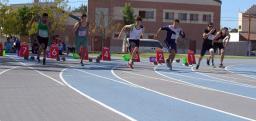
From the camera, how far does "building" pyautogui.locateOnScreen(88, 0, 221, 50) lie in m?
86.8

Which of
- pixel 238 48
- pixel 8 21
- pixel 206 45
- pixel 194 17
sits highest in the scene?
pixel 194 17

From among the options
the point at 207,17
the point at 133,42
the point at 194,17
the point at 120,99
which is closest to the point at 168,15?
the point at 194,17

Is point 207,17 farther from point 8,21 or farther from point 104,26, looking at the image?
point 8,21

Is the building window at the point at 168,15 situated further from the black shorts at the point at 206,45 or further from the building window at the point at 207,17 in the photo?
the black shorts at the point at 206,45

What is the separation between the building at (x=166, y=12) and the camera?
285 feet

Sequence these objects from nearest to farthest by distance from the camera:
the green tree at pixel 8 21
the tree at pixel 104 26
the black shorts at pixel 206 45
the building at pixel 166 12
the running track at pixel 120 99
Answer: the running track at pixel 120 99 → the black shorts at pixel 206 45 → the green tree at pixel 8 21 → the tree at pixel 104 26 → the building at pixel 166 12

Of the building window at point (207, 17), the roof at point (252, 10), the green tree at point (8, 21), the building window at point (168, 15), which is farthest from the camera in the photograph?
the roof at point (252, 10)

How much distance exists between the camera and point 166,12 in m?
89.4

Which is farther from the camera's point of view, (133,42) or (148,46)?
(148,46)

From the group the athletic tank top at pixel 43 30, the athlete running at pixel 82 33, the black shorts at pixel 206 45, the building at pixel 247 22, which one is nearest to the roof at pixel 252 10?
the building at pixel 247 22

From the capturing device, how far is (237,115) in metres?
9.23

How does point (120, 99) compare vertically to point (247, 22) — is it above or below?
below

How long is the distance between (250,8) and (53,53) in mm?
103532

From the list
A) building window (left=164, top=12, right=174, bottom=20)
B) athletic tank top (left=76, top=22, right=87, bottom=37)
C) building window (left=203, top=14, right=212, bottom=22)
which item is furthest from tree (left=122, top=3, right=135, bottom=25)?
athletic tank top (left=76, top=22, right=87, bottom=37)
